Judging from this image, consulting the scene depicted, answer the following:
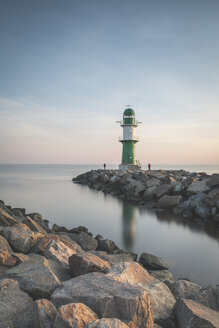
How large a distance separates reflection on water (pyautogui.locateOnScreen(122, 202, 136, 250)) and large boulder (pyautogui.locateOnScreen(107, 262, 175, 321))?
4374mm

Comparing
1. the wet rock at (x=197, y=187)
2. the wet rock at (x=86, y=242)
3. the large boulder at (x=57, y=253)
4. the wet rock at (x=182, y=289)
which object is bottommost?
the wet rock at (x=86, y=242)

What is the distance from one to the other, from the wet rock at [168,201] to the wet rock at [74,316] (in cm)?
1028

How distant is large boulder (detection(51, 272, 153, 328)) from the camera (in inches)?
79.8

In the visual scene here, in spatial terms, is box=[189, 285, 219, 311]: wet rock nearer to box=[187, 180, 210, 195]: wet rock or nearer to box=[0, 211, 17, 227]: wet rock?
box=[0, 211, 17, 227]: wet rock

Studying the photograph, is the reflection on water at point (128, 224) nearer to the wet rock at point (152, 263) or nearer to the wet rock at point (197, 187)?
the wet rock at point (152, 263)

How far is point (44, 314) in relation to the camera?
1.93 metres

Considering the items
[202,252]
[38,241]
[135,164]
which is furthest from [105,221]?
[135,164]

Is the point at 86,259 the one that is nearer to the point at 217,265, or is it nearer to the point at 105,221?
the point at 217,265

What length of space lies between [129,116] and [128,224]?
1971 centimetres

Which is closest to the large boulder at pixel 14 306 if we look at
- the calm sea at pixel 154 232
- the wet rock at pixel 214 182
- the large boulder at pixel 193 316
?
the large boulder at pixel 193 316

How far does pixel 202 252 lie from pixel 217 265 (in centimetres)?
88

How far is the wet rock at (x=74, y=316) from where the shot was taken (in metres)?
1.77

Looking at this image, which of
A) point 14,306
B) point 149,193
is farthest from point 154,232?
point 14,306

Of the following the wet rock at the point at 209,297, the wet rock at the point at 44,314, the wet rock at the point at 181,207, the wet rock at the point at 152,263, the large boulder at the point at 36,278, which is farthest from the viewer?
the wet rock at the point at 181,207
